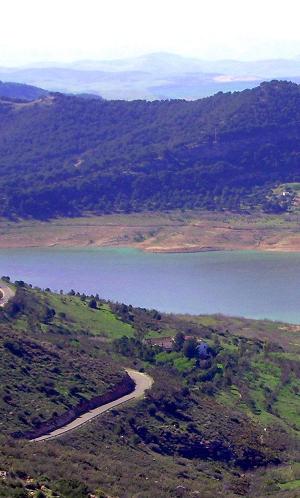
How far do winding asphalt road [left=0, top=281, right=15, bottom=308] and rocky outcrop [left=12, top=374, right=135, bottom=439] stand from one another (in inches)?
369

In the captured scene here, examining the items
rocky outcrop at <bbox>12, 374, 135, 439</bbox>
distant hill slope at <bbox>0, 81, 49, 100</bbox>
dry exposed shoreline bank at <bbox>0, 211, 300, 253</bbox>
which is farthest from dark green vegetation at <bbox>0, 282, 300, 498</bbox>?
distant hill slope at <bbox>0, 81, 49, 100</bbox>

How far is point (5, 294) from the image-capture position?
42844 millimetres

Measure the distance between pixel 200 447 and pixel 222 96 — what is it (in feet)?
223

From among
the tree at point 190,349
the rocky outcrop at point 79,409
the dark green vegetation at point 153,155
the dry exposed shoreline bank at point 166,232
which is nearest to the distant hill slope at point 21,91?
the dark green vegetation at point 153,155

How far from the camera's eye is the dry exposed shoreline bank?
70625mm

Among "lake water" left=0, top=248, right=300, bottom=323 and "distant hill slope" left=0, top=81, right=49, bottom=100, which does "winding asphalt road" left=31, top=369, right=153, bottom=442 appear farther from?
"distant hill slope" left=0, top=81, right=49, bottom=100

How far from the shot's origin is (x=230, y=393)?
1356 inches

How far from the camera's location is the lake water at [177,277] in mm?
51531

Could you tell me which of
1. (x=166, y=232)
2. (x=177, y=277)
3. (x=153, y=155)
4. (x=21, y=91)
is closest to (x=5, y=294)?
(x=177, y=277)

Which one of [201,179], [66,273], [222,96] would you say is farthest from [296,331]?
[222,96]

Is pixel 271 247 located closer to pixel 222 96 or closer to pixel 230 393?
pixel 222 96

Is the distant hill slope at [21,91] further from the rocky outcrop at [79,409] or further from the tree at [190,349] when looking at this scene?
the rocky outcrop at [79,409]

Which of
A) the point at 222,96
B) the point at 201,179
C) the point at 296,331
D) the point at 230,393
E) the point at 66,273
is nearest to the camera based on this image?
the point at 230,393

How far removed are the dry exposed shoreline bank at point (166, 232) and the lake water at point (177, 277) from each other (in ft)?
5.28
